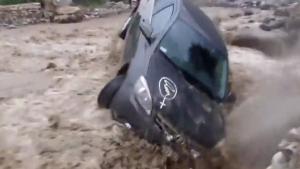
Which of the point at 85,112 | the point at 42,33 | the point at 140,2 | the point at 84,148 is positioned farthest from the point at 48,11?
the point at 84,148

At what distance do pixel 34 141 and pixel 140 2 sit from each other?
2.36 metres

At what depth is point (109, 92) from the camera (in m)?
6.62

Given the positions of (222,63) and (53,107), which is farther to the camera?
(53,107)

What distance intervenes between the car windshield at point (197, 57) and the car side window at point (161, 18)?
107mm

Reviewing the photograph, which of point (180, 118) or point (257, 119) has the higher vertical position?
point (180, 118)

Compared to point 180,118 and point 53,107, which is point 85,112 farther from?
point 180,118

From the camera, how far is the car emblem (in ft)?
19.0

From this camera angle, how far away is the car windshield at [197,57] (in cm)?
618

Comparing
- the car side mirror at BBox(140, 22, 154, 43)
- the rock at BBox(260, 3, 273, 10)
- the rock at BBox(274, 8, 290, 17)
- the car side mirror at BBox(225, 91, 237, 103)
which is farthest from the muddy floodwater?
the rock at BBox(260, 3, 273, 10)

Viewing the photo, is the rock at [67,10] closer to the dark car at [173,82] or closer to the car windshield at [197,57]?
the dark car at [173,82]

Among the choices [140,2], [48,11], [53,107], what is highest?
[140,2]

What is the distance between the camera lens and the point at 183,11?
6.83m

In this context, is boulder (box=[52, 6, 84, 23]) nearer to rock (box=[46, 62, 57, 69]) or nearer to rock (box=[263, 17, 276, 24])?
rock (box=[263, 17, 276, 24])

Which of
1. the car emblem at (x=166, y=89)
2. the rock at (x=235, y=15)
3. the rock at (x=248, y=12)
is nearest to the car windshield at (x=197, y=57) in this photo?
the car emblem at (x=166, y=89)
